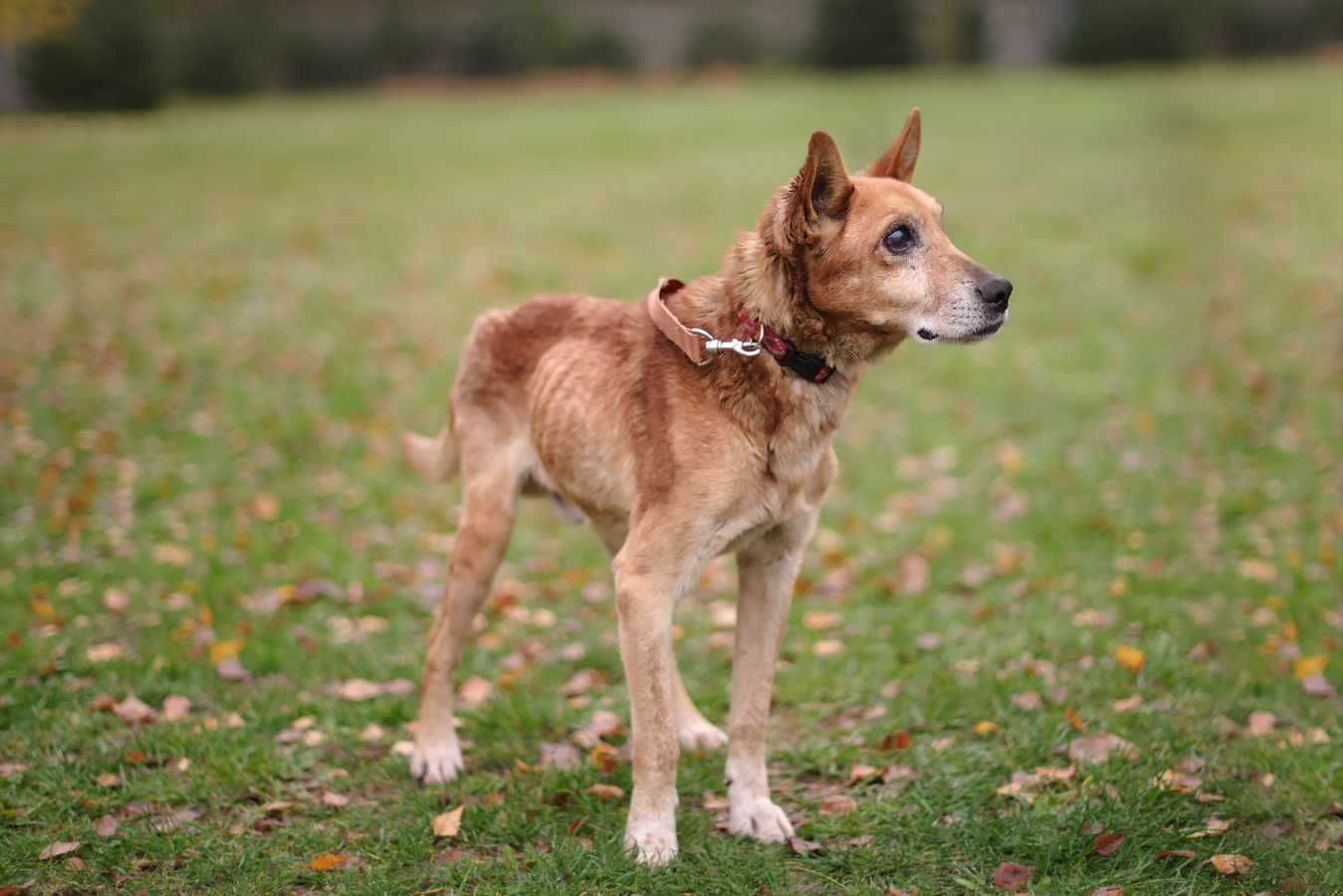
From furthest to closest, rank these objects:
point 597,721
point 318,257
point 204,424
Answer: point 318,257 < point 204,424 < point 597,721

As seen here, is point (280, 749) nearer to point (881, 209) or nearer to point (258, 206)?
point (881, 209)

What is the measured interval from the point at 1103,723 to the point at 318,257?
12.7 meters

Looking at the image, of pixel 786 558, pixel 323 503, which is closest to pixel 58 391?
pixel 323 503

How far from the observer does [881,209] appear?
4.11 meters

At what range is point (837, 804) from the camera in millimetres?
4598

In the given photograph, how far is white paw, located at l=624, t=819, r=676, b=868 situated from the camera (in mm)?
4156

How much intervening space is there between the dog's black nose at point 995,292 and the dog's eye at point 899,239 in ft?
0.90

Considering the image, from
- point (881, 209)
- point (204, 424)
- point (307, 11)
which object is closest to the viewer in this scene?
point (881, 209)

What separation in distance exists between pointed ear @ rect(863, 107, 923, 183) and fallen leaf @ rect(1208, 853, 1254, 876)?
2531 millimetres

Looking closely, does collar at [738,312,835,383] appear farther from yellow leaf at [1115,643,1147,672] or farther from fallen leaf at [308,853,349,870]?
yellow leaf at [1115,643,1147,672]

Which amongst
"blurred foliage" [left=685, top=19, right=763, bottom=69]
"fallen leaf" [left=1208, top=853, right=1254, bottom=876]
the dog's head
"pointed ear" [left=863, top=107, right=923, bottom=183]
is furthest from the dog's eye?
"blurred foliage" [left=685, top=19, right=763, bottom=69]

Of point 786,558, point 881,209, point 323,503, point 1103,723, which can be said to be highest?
point 881,209

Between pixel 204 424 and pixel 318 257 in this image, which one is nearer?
pixel 204 424

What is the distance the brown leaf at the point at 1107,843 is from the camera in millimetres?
4055
